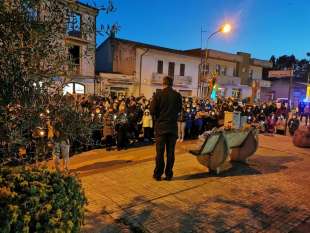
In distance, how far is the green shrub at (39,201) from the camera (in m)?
1.95

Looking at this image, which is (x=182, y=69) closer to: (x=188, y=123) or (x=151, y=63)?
(x=151, y=63)

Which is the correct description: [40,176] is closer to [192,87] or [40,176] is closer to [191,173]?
[191,173]

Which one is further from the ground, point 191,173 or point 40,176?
point 40,176

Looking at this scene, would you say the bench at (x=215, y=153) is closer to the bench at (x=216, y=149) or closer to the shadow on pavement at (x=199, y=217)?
the bench at (x=216, y=149)

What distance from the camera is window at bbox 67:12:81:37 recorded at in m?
2.44

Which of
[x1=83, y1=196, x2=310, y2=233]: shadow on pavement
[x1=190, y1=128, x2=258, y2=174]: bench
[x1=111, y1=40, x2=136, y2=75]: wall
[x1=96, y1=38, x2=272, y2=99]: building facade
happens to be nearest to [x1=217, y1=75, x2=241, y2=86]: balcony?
[x1=96, y1=38, x2=272, y2=99]: building facade

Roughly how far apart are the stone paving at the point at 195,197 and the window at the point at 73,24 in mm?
2326

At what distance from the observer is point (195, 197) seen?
14.6ft

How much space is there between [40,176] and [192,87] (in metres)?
28.6

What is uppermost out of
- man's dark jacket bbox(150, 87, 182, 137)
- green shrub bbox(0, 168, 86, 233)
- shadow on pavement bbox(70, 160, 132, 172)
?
man's dark jacket bbox(150, 87, 182, 137)

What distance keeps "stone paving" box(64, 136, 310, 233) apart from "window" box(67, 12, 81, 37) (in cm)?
233

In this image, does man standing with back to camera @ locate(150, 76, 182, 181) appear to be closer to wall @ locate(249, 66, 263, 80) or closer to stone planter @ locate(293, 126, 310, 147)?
stone planter @ locate(293, 126, 310, 147)

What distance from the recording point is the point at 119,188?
187 inches

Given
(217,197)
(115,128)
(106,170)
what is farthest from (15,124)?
(115,128)
